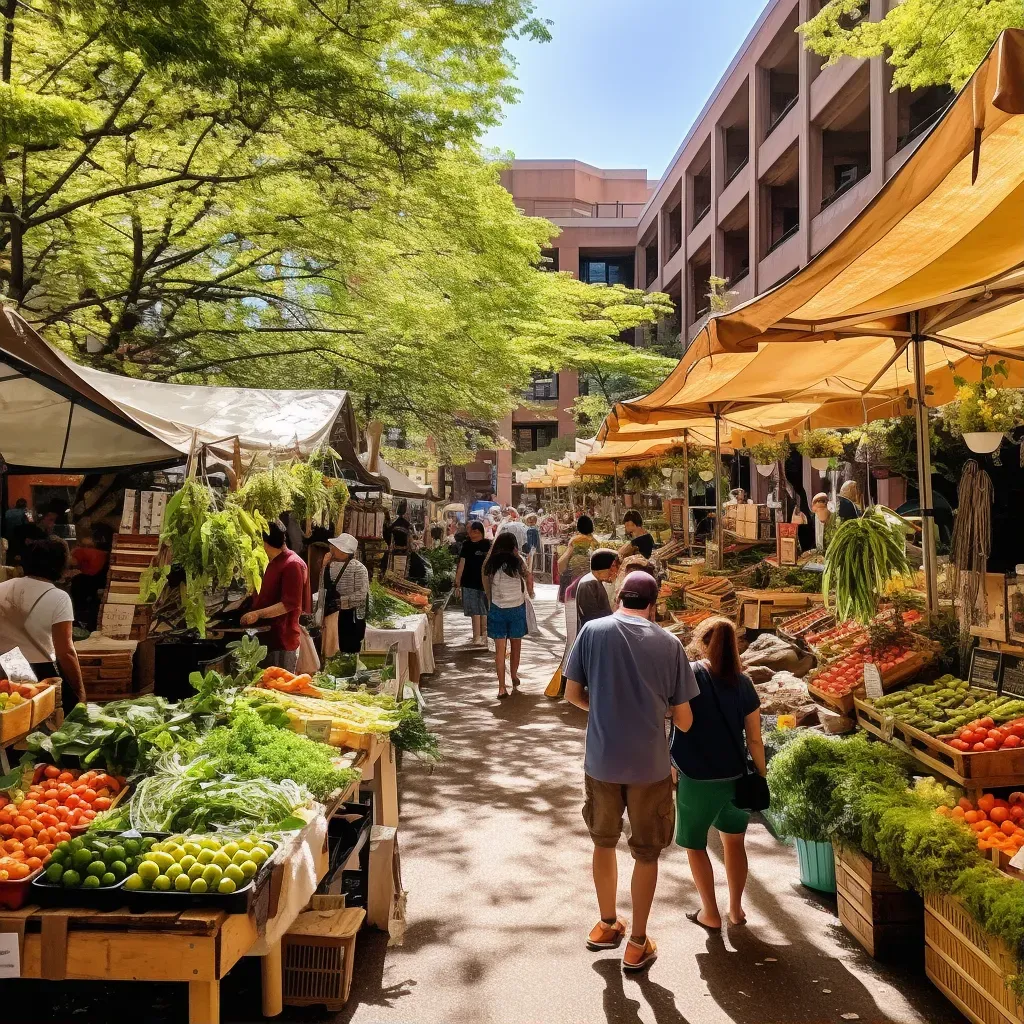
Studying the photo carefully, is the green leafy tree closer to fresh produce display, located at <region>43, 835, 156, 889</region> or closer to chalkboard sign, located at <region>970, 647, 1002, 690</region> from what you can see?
chalkboard sign, located at <region>970, 647, 1002, 690</region>

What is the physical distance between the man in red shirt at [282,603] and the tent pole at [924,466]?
443 cm

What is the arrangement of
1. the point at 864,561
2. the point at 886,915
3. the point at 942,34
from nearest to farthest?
the point at 886,915 < the point at 864,561 < the point at 942,34

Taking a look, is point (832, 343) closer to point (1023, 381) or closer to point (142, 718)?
point (1023, 381)

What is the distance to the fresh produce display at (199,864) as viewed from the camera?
308cm

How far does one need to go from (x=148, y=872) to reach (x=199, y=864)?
173 mm

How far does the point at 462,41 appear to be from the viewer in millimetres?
9359

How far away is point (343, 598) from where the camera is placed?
9.41 metres

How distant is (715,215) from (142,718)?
27.8 m

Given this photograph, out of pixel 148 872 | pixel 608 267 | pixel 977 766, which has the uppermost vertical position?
pixel 608 267

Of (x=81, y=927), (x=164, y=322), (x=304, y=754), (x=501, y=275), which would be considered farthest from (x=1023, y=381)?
(x=164, y=322)

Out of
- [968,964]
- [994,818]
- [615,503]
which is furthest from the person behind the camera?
[615,503]

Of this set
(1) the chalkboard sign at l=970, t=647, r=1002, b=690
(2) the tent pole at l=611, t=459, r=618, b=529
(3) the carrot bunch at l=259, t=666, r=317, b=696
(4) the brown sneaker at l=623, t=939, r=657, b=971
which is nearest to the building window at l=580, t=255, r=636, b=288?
(2) the tent pole at l=611, t=459, r=618, b=529

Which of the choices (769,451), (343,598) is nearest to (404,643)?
(343,598)

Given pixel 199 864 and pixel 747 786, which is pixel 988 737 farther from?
pixel 199 864
